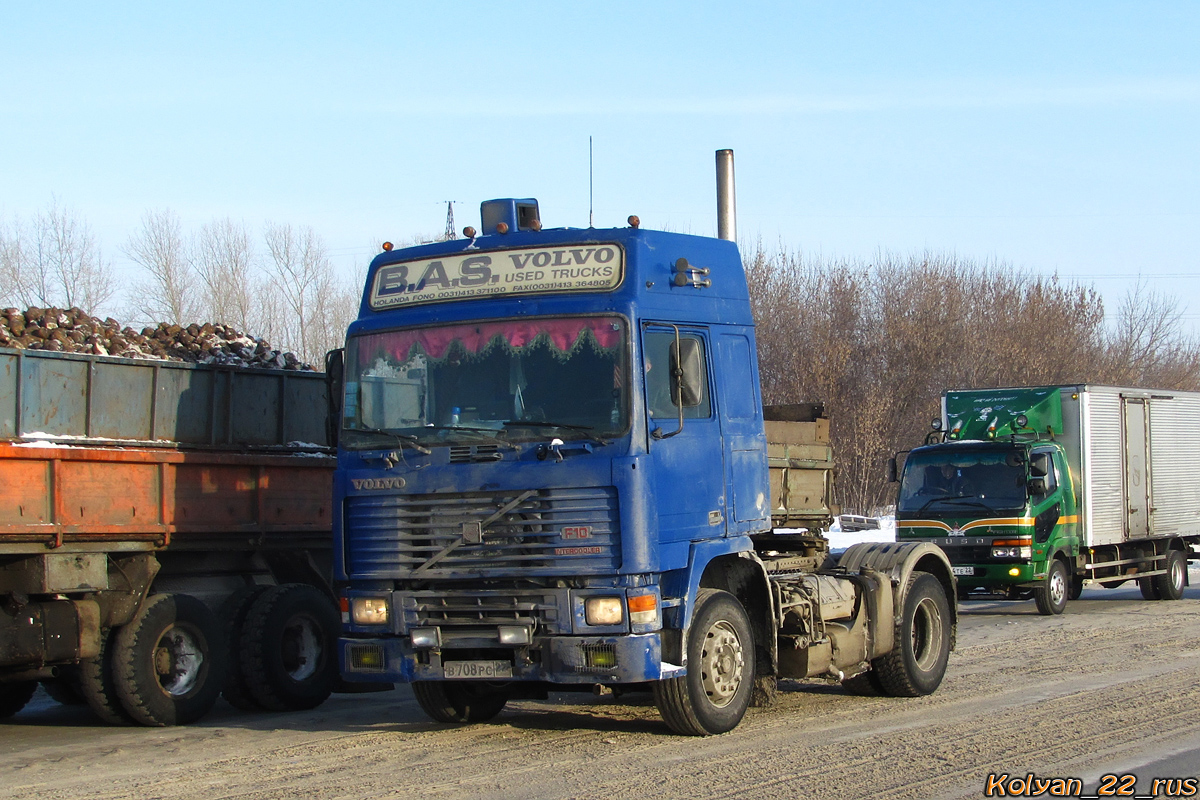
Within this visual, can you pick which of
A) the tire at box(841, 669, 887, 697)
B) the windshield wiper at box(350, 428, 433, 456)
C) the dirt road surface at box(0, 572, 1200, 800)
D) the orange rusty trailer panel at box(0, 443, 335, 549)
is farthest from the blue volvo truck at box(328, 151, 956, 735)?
the tire at box(841, 669, 887, 697)

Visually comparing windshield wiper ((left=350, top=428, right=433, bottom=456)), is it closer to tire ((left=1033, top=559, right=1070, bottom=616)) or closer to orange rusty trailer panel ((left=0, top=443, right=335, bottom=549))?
orange rusty trailer panel ((left=0, top=443, right=335, bottom=549))

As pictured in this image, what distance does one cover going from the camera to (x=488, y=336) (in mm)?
→ 8516

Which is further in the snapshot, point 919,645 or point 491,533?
point 919,645

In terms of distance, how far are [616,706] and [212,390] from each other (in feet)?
14.4

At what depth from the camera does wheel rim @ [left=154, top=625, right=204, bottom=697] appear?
9977mm

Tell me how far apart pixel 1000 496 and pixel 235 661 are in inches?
443

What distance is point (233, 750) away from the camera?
8.66 meters

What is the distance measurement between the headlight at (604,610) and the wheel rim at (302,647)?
3.78 m

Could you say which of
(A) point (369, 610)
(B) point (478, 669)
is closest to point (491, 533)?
(B) point (478, 669)

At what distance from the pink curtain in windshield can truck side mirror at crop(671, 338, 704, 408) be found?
1.51ft

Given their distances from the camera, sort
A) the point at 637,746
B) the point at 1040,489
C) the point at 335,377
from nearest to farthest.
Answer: the point at 637,746 < the point at 335,377 < the point at 1040,489

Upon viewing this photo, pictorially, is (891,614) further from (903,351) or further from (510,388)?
(903,351)

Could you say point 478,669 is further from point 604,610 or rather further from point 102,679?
point 102,679

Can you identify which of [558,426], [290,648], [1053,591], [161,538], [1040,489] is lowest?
[1053,591]
